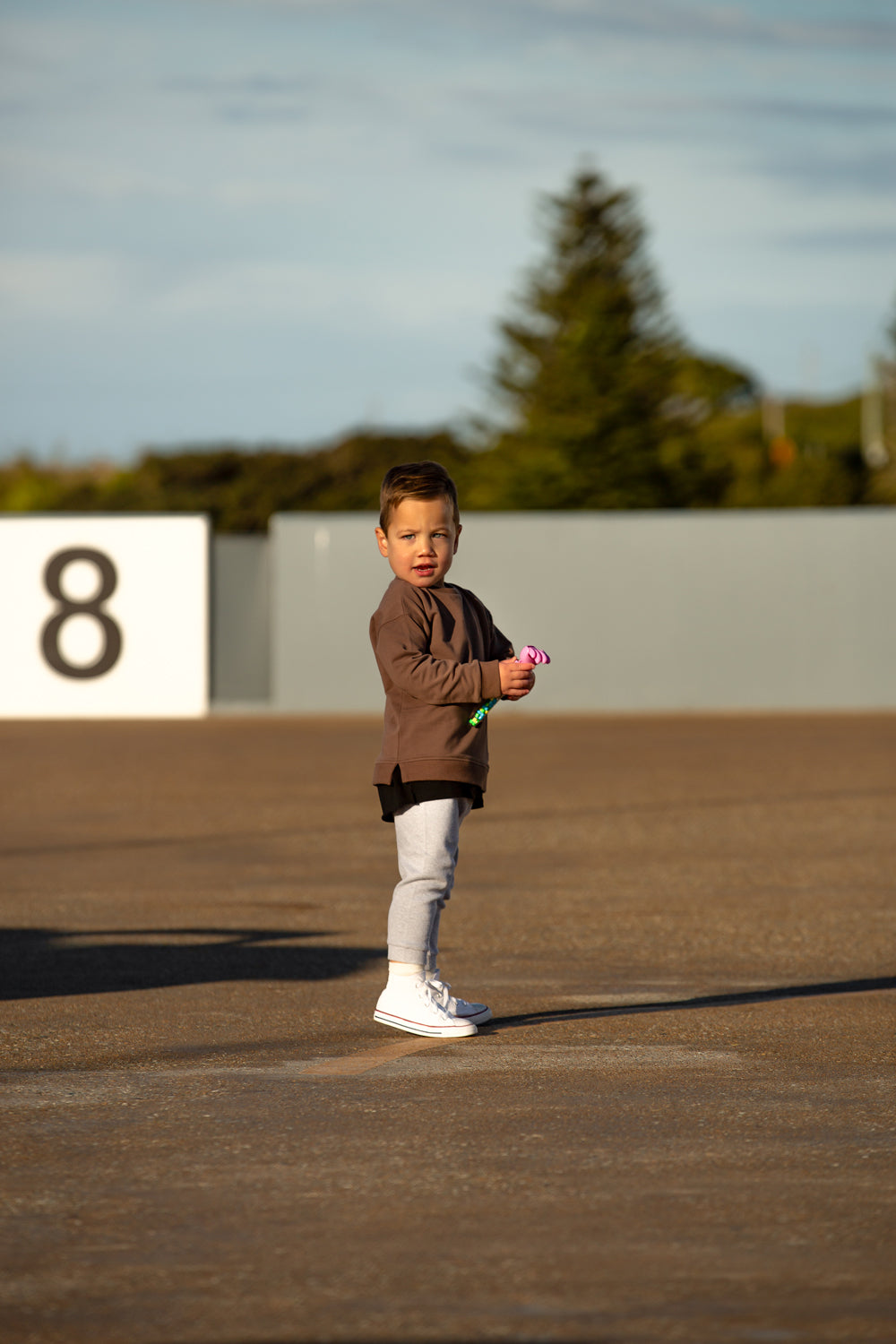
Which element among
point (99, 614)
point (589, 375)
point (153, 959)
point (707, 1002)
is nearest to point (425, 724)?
point (707, 1002)

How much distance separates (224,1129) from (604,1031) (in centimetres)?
159

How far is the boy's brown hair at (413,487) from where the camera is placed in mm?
5818

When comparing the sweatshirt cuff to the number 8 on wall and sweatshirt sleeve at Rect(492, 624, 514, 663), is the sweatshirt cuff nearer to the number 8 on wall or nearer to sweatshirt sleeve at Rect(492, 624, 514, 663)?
sweatshirt sleeve at Rect(492, 624, 514, 663)

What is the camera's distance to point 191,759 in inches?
739

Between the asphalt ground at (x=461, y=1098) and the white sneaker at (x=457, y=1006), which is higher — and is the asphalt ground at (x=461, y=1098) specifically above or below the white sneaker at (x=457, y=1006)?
below

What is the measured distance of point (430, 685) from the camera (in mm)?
5609

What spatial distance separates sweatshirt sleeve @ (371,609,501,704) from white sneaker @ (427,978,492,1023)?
2.77ft

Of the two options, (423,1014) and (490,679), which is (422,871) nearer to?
(423,1014)

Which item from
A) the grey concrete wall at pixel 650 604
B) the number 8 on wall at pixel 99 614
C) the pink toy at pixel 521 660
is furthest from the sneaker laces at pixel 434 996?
the grey concrete wall at pixel 650 604

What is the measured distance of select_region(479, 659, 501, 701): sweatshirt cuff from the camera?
5.61 m

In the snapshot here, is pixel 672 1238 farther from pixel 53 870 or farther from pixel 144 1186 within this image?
pixel 53 870

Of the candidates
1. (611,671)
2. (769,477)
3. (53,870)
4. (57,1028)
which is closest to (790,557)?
(611,671)

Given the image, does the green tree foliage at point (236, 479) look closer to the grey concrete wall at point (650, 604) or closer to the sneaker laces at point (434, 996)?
the grey concrete wall at point (650, 604)

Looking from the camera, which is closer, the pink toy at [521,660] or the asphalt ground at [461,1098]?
the asphalt ground at [461,1098]
